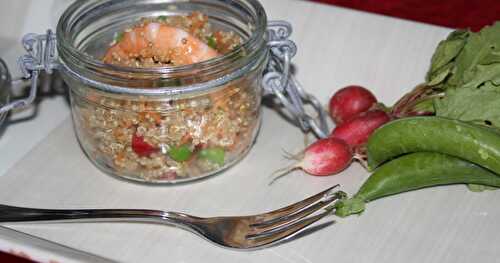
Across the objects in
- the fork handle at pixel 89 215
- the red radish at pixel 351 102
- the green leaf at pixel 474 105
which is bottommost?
the fork handle at pixel 89 215

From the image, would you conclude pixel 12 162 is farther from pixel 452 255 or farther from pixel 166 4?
pixel 452 255

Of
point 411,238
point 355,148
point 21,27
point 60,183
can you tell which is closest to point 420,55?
point 355,148

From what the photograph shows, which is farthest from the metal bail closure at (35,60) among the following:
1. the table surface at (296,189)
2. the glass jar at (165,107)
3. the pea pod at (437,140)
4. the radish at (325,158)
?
the pea pod at (437,140)

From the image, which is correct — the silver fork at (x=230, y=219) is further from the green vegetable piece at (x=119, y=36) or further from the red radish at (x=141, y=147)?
the green vegetable piece at (x=119, y=36)

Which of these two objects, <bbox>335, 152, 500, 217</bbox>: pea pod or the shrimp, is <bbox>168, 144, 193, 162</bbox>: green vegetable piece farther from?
<bbox>335, 152, 500, 217</bbox>: pea pod

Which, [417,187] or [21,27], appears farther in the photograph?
[21,27]

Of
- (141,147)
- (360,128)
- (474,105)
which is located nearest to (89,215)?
(141,147)
